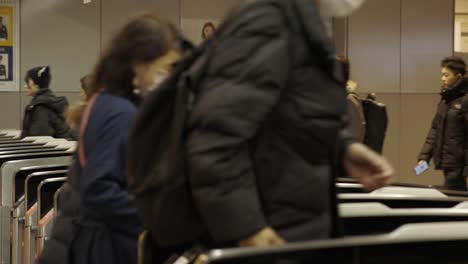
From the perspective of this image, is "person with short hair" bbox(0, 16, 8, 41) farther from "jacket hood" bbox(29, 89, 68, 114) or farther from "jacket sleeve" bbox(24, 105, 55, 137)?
"jacket sleeve" bbox(24, 105, 55, 137)

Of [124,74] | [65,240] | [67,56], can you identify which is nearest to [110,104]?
[124,74]

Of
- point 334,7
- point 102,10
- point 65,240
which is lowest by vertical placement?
point 65,240

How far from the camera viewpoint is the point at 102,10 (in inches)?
435

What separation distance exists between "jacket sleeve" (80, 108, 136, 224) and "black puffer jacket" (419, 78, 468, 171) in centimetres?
505

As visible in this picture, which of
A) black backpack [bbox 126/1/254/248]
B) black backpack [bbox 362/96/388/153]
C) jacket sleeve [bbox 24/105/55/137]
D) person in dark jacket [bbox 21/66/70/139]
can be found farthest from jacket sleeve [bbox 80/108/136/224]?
jacket sleeve [bbox 24/105/55/137]

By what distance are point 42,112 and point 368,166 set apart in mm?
6567

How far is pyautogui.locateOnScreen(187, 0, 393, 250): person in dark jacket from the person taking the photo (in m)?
1.91

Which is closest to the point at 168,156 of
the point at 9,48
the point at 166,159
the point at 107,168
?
the point at 166,159

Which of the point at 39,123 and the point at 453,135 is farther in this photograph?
the point at 39,123

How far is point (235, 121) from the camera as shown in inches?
75.7

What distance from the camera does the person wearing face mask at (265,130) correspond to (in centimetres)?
191

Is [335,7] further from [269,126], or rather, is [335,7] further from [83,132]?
[83,132]

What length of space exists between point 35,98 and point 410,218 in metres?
6.12

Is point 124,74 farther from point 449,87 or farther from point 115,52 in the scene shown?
point 449,87
